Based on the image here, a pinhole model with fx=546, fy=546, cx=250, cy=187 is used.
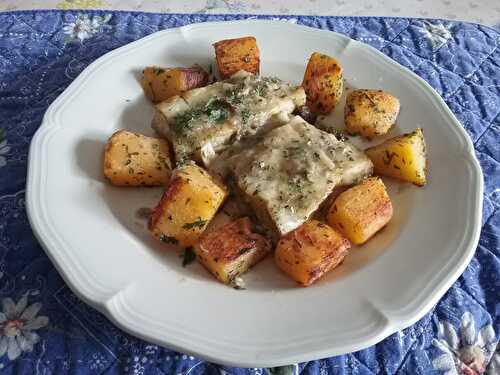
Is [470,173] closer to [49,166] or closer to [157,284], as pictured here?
[157,284]

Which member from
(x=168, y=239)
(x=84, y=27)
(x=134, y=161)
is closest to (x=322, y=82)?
(x=134, y=161)

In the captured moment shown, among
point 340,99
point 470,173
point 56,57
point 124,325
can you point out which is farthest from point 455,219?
point 56,57

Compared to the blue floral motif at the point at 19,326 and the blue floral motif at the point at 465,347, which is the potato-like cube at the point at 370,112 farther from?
the blue floral motif at the point at 19,326

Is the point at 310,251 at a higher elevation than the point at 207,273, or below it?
higher

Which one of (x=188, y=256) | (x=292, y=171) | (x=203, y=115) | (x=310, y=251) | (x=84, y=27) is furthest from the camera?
(x=84, y=27)

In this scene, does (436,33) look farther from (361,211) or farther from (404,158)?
(361,211)

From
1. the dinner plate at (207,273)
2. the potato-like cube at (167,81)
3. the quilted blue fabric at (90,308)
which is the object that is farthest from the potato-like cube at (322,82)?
the quilted blue fabric at (90,308)
